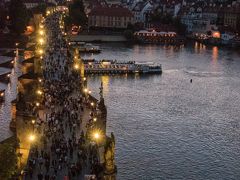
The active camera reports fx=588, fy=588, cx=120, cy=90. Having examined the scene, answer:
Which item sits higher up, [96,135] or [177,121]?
[96,135]

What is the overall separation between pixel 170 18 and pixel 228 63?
28.7 metres

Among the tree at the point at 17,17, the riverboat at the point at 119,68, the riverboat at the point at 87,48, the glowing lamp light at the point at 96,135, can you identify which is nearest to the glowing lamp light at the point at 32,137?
the glowing lamp light at the point at 96,135

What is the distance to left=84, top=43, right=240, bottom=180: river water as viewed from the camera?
72.0 ft

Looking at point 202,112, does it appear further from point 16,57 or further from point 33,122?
point 16,57

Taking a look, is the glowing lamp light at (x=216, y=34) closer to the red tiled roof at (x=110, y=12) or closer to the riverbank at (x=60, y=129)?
the red tiled roof at (x=110, y=12)

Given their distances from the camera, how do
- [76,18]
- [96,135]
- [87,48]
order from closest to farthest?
1. [96,135]
2. [87,48]
3. [76,18]

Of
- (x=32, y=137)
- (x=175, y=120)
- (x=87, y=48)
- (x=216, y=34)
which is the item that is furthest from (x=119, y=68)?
(x=216, y=34)

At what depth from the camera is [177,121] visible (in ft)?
93.5

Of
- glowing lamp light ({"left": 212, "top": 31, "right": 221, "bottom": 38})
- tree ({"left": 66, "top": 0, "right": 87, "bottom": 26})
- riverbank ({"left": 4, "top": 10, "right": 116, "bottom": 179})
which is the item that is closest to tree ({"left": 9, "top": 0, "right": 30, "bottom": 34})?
tree ({"left": 66, "top": 0, "right": 87, "bottom": 26})

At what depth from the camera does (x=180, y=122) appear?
92.9 feet

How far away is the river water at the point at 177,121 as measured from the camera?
2195 centimetres

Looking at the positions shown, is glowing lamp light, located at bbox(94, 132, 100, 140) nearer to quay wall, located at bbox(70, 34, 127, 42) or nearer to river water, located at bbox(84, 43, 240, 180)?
river water, located at bbox(84, 43, 240, 180)

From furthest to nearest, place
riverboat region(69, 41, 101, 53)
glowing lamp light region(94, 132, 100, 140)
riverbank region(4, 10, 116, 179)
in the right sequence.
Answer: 1. riverboat region(69, 41, 101, 53)
2. glowing lamp light region(94, 132, 100, 140)
3. riverbank region(4, 10, 116, 179)

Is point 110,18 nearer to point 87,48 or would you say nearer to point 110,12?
point 110,12
